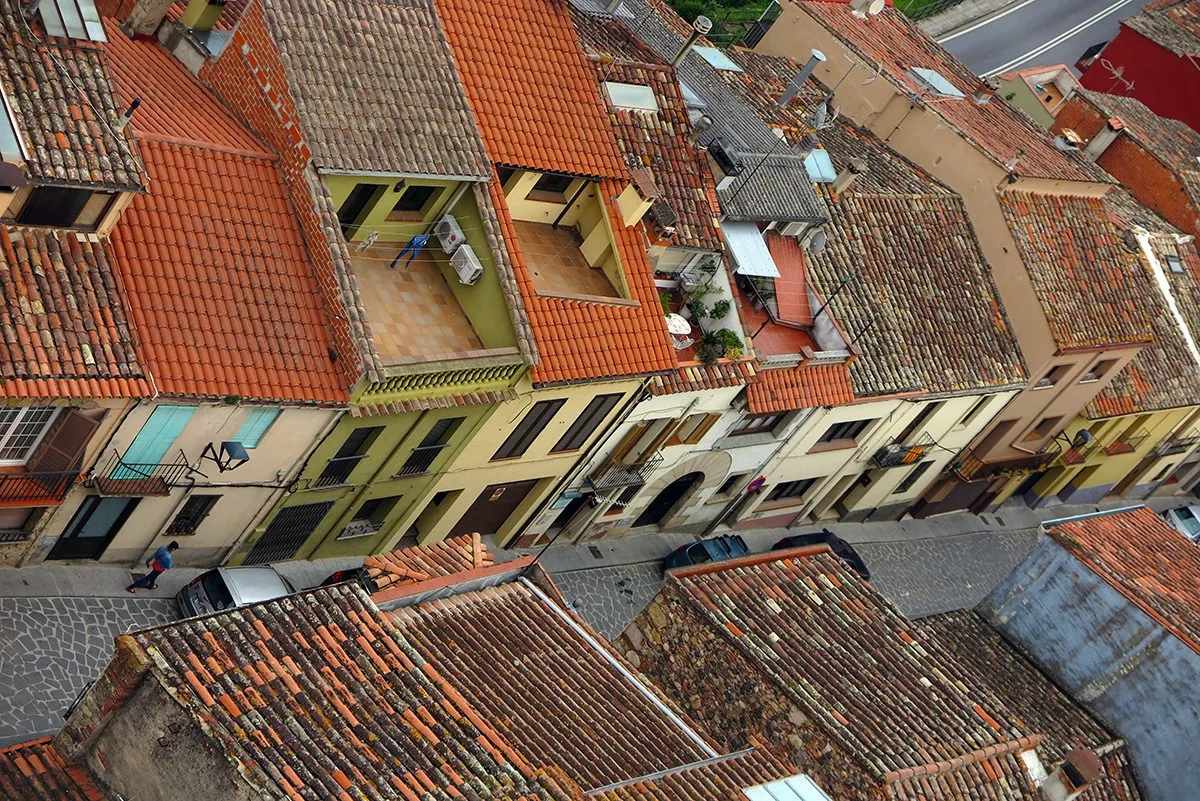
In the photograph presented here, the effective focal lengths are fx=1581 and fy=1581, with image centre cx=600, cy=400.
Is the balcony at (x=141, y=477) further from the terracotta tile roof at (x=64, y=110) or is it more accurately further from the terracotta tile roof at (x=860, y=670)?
the terracotta tile roof at (x=860, y=670)

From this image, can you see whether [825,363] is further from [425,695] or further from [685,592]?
[425,695]

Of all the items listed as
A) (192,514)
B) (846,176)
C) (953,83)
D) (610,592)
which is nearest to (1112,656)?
(610,592)

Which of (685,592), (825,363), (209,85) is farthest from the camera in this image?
(825,363)

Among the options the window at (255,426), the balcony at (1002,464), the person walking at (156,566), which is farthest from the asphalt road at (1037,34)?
the person walking at (156,566)

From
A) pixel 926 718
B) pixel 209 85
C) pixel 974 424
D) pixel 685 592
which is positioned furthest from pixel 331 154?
pixel 974 424

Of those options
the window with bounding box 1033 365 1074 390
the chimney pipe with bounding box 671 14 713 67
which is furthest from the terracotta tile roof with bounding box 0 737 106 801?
the window with bounding box 1033 365 1074 390

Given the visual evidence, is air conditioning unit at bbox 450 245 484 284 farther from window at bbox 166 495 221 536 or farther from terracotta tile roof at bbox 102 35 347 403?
window at bbox 166 495 221 536
